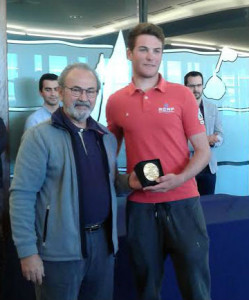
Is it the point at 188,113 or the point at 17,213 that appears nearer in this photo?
the point at 17,213

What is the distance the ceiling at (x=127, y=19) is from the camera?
12.9 feet

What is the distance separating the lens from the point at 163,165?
1.73m

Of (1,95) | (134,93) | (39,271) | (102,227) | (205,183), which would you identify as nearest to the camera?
(39,271)

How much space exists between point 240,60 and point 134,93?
154 inches

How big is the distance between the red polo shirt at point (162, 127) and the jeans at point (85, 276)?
270 mm

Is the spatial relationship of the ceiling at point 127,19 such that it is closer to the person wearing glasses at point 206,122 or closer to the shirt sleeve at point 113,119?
the person wearing glasses at point 206,122

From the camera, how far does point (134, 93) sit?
69.9 inches

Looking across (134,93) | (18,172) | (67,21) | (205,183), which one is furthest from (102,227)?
(67,21)

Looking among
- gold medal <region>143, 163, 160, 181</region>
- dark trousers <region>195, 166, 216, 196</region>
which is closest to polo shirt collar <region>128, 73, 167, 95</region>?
gold medal <region>143, 163, 160, 181</region>

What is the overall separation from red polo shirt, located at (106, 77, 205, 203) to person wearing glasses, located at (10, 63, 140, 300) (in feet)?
0.59

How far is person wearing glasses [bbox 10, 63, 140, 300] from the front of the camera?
4.99ft

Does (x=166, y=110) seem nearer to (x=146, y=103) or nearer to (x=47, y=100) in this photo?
(x=146, y=103)

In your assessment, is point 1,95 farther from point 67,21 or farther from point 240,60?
point 240,60

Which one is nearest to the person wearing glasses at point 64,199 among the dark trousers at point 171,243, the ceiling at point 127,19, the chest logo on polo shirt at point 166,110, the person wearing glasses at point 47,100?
the dark trousers at point 171,243
